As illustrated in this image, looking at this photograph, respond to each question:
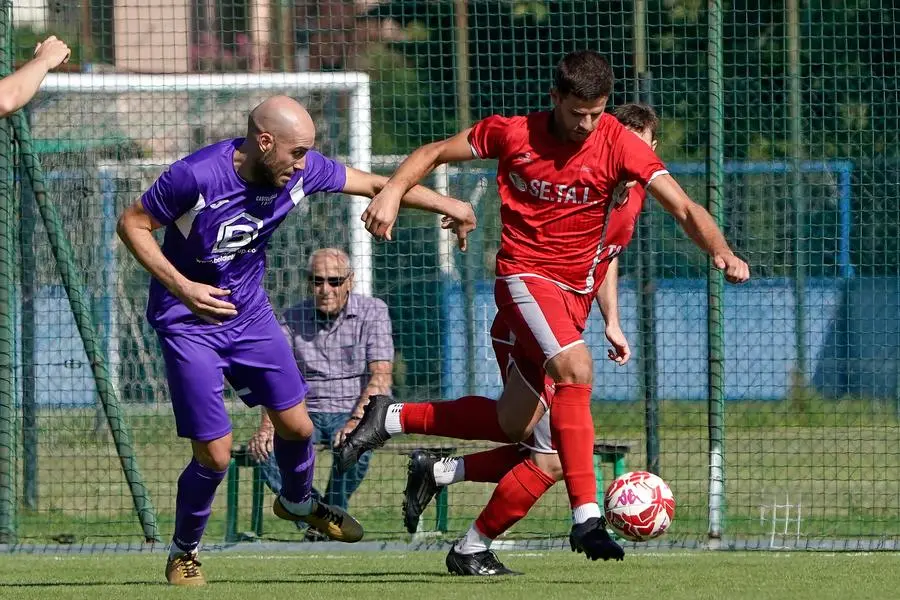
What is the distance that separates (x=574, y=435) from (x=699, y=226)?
1.00 m

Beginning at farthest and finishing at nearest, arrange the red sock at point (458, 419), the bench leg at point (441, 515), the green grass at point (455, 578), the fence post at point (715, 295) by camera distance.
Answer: the bench leg at point (441, 515) → the fence post at point (715, 295) → the red sock at point (458, 419) → the green grass at point (455, 578)

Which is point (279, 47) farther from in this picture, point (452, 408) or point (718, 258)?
point (718, 258)

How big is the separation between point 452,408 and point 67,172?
13.1 ft

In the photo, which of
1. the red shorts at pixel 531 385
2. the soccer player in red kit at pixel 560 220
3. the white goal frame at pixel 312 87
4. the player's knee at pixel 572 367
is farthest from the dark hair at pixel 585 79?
the white goal frame at pixel 312 87

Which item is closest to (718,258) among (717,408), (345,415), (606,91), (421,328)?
(606,91)

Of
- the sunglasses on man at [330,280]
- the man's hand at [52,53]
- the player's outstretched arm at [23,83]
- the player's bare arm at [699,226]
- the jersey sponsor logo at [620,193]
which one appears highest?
the man's hand at [52,53]

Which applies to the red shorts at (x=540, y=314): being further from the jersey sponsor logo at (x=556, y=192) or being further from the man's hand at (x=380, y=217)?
the man's hand at (x=380, y=217)

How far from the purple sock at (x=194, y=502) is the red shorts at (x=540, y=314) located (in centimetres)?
149

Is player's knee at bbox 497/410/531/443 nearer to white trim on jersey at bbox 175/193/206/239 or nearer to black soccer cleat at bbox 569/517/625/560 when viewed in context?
black soccer cleat at bbox 569/517/625/560

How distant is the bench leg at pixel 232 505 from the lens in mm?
9305

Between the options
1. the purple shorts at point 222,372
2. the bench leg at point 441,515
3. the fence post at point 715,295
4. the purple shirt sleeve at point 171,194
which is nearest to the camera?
the purple shirt sleeve at point 171,194

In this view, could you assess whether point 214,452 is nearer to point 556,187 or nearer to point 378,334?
point 556,187

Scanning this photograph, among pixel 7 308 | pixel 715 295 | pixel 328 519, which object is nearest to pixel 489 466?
pixel 328 519

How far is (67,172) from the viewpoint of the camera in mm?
10312
